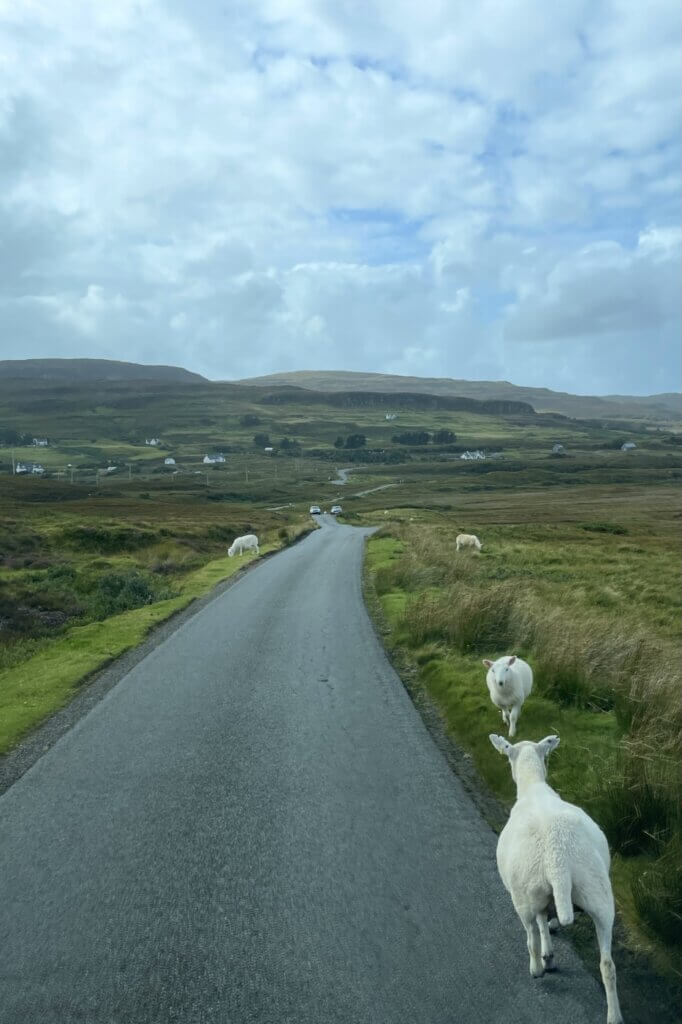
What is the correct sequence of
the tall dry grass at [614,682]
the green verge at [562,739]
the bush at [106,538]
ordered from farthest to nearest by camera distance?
the bush at [106,538]
the tall dry grass at [614,682]
the green verge at [562,739]

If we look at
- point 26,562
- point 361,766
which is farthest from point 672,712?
point 26,562

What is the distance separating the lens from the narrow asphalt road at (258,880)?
5.75 m

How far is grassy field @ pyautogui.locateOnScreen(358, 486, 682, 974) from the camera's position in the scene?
292 inches

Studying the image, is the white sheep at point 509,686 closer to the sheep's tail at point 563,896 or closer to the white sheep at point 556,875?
the white sheep at point 556,875

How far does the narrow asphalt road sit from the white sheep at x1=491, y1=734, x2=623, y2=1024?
31cm

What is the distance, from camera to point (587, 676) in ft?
42.4

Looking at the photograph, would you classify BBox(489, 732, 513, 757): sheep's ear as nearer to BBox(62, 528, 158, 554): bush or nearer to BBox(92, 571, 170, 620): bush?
BBox(92, 571, 170, 620): bush

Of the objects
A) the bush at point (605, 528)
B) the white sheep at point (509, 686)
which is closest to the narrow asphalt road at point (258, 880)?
the white sheep at point (509, 686)

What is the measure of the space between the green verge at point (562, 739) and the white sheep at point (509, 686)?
267 mm

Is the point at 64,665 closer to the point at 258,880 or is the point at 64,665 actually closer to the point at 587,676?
the point at 258,880

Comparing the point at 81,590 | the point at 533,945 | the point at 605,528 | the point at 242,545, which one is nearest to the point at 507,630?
the point at 533,945

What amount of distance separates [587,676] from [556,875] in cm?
777

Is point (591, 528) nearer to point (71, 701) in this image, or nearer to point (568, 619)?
point (568, 619)

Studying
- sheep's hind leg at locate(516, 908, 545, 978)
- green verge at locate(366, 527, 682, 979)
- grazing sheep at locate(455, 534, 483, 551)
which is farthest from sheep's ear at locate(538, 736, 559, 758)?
→ grazing sheep at locate(455, 534, 483, 551)
